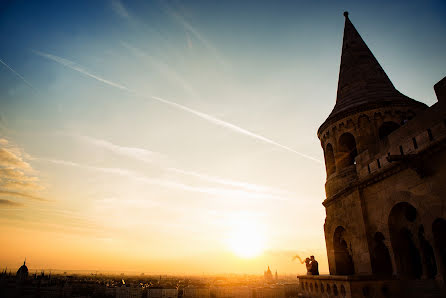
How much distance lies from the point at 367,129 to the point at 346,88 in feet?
10.6

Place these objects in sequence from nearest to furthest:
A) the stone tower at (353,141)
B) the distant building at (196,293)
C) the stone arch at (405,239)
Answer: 1. the stone arch at (405,239)
2. the stone tower at (353,141)
3. the distant building at (196,293)

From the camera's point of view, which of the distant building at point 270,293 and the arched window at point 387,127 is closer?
the arched window at point 387,127

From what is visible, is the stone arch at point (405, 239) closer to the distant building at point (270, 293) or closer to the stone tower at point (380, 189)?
the stone tower at point (380, 189)

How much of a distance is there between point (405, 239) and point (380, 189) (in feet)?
5.76

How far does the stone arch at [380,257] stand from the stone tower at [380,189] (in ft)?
0.11

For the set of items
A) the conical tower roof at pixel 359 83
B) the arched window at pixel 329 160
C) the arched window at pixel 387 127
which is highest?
the conical tower roof at pixel 359 83

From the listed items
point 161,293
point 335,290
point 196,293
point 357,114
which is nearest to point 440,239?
point 335,290

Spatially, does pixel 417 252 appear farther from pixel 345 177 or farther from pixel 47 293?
pixel 47 293

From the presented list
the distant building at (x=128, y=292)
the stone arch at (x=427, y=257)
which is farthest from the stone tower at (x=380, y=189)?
the distant building at (x=128, y=292)

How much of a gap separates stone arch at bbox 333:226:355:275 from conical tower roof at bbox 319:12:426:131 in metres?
5.38

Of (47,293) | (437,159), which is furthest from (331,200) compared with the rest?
(47,293)

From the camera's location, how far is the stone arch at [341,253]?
1239 cm

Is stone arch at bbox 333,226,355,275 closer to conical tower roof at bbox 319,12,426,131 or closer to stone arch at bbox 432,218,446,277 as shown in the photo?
stone arch at bbox 432,218,446,277

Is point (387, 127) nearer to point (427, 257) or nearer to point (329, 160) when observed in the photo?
point (329, 160)
